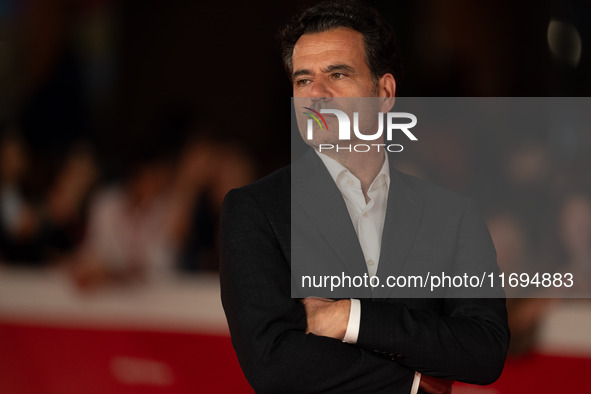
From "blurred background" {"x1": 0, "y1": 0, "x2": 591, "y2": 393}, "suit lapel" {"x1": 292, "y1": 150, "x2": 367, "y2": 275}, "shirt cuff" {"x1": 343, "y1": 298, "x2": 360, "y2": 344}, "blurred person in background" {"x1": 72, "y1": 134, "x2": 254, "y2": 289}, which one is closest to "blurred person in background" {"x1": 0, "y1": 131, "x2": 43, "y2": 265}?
"blurred background" {"x1": 0, "y1": 0, "x2": 591, "y2": 393}

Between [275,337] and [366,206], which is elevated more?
[366,206]

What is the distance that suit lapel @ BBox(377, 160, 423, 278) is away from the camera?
5.22ft

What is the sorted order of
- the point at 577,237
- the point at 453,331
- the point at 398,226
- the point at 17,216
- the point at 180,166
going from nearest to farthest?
the point at 453,331 → the point at 398,226 → the point at 577,237 → the point at 180,166 → the point at 17,216

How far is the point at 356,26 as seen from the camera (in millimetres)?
1638

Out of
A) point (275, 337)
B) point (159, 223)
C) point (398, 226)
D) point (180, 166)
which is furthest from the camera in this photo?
point (180, 166)

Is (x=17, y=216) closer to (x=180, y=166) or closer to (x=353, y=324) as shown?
(x=180, y=166)

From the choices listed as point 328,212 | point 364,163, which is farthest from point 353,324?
point 364,163

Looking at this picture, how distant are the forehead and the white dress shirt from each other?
22 centimetres

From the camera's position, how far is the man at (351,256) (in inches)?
56.5

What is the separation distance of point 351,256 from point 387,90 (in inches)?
17.2

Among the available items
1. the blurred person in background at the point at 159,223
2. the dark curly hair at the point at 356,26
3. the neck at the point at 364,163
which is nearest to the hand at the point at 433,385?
the neck at the point at 364,163

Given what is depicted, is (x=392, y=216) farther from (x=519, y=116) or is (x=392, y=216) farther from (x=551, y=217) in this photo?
(x=519, y=116)

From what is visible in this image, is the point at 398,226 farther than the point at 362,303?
Yes

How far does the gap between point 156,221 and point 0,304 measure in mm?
1088
